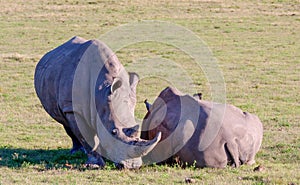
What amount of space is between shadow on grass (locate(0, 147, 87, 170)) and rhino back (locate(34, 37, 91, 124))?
0.59m

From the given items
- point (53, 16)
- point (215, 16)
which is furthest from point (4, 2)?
point (215, 16)

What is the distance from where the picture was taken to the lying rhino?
33.0 feet

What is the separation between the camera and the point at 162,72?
2103cm

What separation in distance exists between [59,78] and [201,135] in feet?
8.68

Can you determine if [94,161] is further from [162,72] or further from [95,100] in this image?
[162,72]

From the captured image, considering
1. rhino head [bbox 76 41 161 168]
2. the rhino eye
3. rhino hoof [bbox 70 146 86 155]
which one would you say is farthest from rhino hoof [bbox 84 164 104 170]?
rhino hoof [bbox 70 146 86 155]

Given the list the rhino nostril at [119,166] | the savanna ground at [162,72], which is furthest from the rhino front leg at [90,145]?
the rhino nostril at [119,166]

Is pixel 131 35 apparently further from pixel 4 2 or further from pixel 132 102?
pixel 132 102

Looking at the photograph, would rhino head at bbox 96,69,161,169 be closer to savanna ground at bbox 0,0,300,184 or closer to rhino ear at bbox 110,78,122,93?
rhino ear at bbox 110,78,122,93

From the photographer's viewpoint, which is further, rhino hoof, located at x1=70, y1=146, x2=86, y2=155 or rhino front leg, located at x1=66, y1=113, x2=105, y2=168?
rhino hoof, located at x1=70, y1=146, x2=86, y2=155

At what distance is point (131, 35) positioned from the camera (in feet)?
98.1

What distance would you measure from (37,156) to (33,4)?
29.3 metres

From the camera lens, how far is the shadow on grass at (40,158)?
10.4 meters

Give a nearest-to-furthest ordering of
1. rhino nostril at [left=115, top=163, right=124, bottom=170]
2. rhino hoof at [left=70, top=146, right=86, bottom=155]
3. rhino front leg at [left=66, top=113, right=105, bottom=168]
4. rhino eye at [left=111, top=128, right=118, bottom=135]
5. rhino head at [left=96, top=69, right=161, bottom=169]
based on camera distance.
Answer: rhino head at [left=96, top=69, right=161, bottom=169], rhino eye at [left=111, top=128, right=118, bottom=135], rhino nostril at [left=115, top=163, right=124, bottom=170], rhino front leg at [left=66, top=113, right=105, bottom=168], rhino hoof at [left=70, top=146, right=86, bottom=155]
